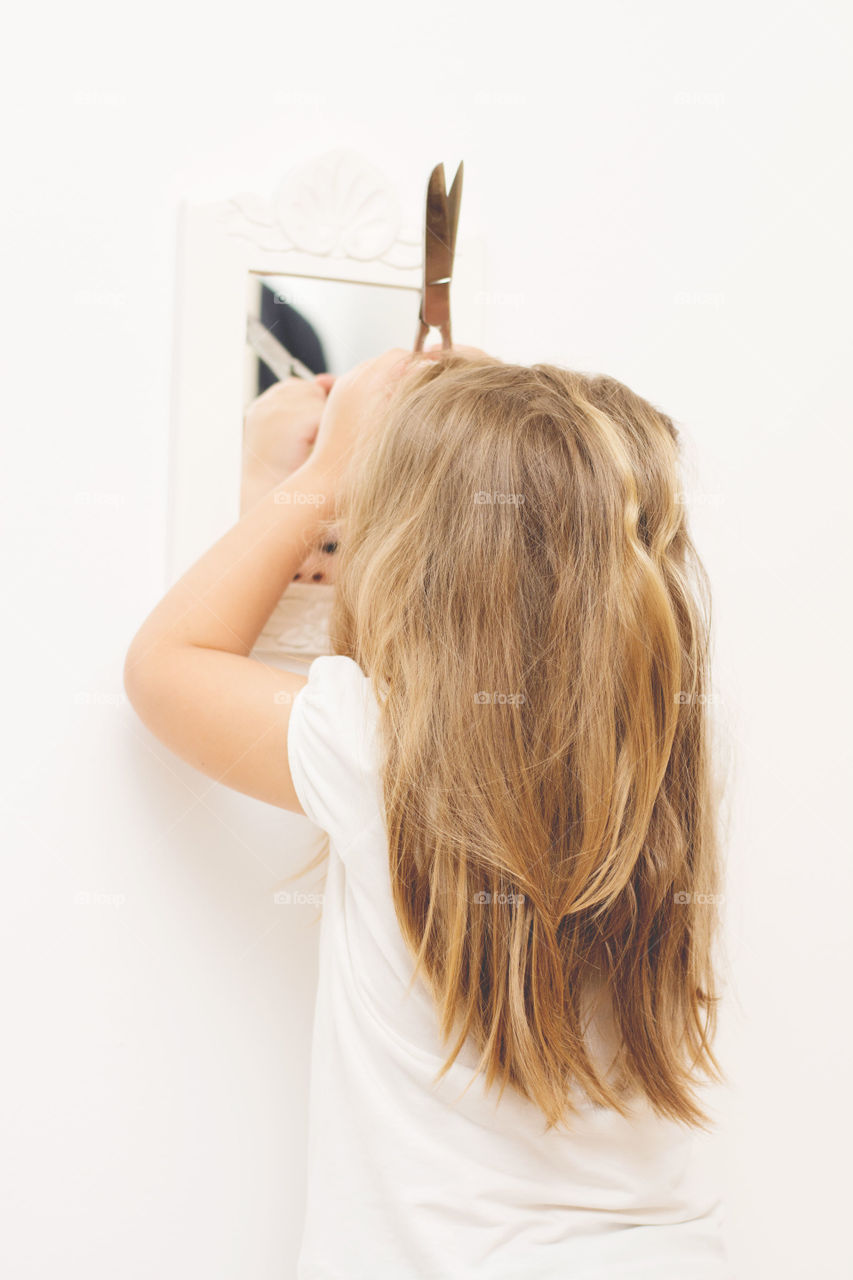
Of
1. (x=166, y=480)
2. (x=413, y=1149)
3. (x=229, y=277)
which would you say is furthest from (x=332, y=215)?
(x=413, y=1149)

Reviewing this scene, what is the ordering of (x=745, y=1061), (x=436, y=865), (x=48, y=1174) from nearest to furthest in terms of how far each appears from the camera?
(x=436, y=865) → (x=48, y=1174) → (x=745, y=1061)

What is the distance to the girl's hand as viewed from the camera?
779mm

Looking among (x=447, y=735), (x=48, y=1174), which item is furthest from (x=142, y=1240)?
(x=447, y=735)

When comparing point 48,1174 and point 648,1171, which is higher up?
point 648,1171

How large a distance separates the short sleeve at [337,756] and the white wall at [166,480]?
229mm

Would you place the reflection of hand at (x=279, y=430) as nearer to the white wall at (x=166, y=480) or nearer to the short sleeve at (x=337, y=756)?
the white wall at (x=166, y=480)

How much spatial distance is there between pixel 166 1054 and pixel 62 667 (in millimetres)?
345

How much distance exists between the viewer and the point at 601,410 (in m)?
0.65

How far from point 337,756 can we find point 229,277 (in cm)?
45

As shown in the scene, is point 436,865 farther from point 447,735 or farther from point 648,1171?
point 648,1171

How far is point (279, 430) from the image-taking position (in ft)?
2.70

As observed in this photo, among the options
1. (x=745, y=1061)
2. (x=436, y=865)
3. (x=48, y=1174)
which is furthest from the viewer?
(x=745, y=1061)

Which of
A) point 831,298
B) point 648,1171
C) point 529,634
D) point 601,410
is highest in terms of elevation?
point 831,298

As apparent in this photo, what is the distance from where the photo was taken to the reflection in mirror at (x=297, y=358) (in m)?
0.82
